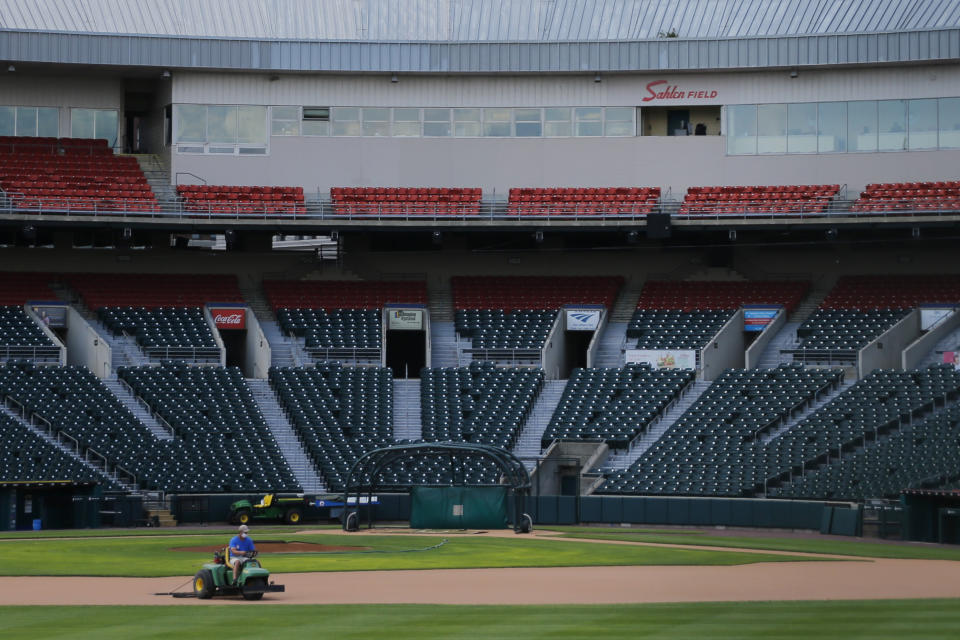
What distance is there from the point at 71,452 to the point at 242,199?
614 inches

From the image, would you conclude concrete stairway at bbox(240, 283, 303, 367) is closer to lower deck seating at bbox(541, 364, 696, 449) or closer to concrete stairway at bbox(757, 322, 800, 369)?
lower deck seating at bbox(541, 364, 696, 449)

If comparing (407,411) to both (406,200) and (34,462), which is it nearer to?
(406,200)

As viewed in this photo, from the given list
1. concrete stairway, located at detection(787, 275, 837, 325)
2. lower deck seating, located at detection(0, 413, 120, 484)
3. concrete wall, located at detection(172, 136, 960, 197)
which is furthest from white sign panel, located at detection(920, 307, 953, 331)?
lower deck seating, located at detection(0, 413, 120, 484)

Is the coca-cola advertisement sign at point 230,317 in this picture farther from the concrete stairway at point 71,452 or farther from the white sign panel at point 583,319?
the white sign panel at point 583,319

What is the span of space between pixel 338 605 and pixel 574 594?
5009 mm

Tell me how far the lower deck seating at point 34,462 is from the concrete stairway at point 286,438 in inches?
275

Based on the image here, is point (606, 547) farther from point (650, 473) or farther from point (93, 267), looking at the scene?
point (93, 267)

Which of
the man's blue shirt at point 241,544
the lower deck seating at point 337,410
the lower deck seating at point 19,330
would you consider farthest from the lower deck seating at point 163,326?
the man's blue shirt at point 241,544

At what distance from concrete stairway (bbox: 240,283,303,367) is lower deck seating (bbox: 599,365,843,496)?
1684cm

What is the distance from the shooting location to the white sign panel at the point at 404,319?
6650 centimetres

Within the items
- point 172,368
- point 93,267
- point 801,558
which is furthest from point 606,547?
point 93,267

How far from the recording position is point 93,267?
6750cm

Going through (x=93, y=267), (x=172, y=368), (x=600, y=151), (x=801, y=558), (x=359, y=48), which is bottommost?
(x=801, y=558)

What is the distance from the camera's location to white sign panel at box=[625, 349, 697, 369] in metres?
62.4
